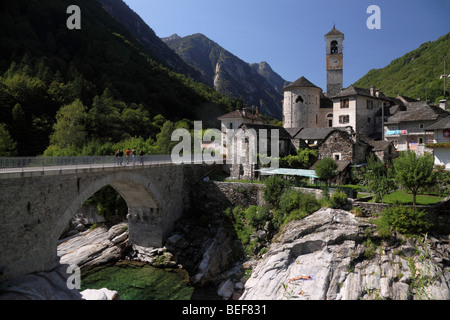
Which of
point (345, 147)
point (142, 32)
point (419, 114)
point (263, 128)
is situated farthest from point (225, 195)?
point (142, 32)

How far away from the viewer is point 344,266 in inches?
700

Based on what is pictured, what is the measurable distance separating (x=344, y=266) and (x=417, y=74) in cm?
8137

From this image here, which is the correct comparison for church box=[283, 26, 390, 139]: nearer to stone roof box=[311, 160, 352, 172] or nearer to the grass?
stone roof box=[311, 160, 352, 172]

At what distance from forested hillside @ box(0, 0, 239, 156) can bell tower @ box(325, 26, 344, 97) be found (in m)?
28.3

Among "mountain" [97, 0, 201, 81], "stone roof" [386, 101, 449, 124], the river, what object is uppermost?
"mountain" [97, 0, 201, 81]

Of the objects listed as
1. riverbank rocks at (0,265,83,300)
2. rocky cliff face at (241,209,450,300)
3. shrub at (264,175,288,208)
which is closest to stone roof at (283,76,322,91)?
shrub at (264,175,288,208)

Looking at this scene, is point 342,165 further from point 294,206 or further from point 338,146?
point 294,206

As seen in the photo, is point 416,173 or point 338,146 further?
point 338,146

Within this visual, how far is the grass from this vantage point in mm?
21266

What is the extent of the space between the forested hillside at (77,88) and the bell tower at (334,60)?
2830cm

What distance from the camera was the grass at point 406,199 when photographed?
2127cm

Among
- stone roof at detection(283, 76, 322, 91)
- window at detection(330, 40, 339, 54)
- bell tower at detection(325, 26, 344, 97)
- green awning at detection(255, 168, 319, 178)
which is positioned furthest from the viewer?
window at detection(330, 40, 339, 54)

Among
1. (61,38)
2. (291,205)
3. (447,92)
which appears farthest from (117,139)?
(447,92)
